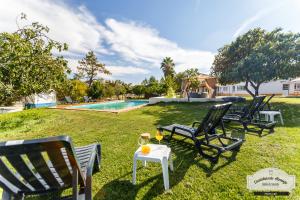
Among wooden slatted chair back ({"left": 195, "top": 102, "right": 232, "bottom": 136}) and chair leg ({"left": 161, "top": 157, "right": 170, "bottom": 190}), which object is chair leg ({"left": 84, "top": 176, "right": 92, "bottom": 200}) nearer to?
chair leg ({"left": 161, "top": 157, "right": 170, "bottom": 190})

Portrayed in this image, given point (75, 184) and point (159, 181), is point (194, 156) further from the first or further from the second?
point (75, 184)

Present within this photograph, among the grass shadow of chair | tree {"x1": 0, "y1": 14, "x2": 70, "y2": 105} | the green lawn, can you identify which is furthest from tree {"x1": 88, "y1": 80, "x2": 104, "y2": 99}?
the grass shadow of chair

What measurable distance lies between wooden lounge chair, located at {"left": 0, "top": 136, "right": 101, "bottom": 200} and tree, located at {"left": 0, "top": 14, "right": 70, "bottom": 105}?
4565 mm

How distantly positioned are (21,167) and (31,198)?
163cm

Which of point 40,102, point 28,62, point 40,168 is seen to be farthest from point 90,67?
point 40,168

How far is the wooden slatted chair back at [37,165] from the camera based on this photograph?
1607 mm

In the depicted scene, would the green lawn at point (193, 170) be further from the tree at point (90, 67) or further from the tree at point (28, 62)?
the tree at point (90, 67)

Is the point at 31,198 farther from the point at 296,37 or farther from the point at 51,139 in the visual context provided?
the point at 296,37

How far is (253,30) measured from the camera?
18.8 m

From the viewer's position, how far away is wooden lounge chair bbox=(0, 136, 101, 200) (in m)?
1.62

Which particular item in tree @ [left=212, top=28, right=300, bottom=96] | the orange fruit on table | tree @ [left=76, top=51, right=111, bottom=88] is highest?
tree @ [left=76, top=51, right=111, bottom=88]

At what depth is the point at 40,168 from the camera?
6.38ft

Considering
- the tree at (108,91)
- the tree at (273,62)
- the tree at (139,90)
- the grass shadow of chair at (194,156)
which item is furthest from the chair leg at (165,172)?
the tree at (139,90)

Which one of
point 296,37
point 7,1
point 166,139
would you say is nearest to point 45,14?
point 7,1
